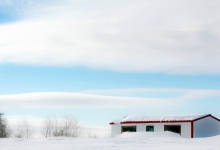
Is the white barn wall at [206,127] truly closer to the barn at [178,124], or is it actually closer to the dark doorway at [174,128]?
the barn at [178,124]

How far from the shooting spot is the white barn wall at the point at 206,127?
117ft

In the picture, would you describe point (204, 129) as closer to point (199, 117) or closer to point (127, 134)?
point (199, 117)

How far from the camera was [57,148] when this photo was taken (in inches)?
655

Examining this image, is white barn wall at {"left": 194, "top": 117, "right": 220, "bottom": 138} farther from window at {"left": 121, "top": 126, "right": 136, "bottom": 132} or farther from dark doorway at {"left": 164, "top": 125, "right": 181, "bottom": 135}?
window at {"left": 121, "top": 126, "right": 136, "bottom": 132}

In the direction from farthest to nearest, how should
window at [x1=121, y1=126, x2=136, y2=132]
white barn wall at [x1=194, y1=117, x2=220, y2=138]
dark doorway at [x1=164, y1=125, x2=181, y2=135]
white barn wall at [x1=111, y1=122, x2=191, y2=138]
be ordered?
1. window at [x1=121, y1=126, x2=136, y2=132]
2. dark doorway at [x1=164, y1=125, x2=181, y2=135]
3. white barn wall at [x1=194, y1=117, x2=220, y2=138]
4. white barn wall at [x1=111, y1=122, x2=191, y2=138]

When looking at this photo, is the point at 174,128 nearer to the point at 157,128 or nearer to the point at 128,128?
the point at 157,128

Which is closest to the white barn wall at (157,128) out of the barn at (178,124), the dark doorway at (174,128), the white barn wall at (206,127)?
the barn at (178,124)

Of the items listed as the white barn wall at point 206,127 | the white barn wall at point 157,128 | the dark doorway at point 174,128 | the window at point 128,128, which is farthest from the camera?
the window at point 128,128

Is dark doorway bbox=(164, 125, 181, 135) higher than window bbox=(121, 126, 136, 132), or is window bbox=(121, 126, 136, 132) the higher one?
dark doorway bbox=(164, 125, 181, 135)

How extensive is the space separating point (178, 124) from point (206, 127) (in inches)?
108

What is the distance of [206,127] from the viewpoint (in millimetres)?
36656

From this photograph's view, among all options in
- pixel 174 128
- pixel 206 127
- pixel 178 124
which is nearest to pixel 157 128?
pixel 174 128

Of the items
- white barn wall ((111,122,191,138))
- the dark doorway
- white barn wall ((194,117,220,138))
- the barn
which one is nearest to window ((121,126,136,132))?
the barn

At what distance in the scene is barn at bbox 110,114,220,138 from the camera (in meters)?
35.5
